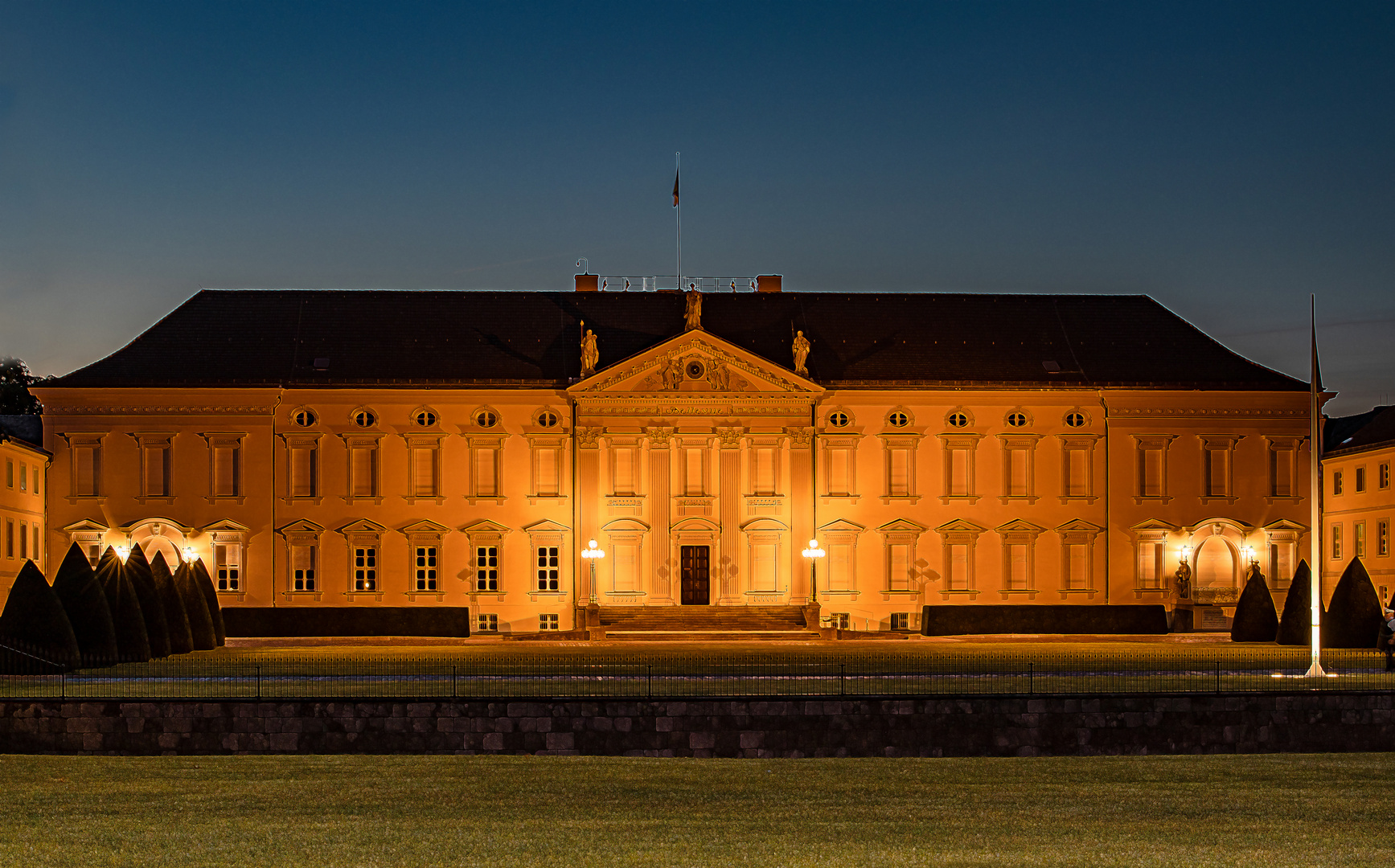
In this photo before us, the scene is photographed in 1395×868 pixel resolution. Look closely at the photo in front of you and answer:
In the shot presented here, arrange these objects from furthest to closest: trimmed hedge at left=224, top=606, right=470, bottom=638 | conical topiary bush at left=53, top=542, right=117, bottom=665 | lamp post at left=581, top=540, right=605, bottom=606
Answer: lamp post at left=581, top=540, right=605, bottom=606
trimmed hedge at left=224, top=606, right=470, bottom=638
conical topiary bush at left=53, top=542, right=117, bottom=665

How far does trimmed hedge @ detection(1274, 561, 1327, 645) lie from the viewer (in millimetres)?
53188

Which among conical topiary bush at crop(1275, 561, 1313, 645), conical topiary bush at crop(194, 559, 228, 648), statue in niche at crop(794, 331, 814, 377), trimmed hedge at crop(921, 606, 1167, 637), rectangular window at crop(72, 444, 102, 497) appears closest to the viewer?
conical topiary bush at crop(1275, 561, 1313, 645)

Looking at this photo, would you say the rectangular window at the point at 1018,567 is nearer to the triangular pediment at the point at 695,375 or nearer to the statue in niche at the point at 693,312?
the triangular pediment at the point at 695,375

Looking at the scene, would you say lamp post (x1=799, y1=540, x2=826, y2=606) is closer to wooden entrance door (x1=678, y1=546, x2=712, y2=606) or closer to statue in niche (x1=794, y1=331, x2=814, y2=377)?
wooden entrance door (x1=678, y1=546, x2=712, y2=606)

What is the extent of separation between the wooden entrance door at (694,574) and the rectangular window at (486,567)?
6.49 meters

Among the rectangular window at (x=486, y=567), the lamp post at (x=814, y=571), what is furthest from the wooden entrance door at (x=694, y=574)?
the rectangular window at (x=486, y=567)

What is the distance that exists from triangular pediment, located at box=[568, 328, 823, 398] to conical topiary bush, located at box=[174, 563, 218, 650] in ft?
49.7

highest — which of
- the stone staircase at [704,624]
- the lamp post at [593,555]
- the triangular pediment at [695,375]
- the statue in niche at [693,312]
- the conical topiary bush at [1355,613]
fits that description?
the statue in niche at [693,312]

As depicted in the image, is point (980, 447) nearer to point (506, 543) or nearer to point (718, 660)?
point (506, 543)

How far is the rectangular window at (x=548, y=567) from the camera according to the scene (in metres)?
62.9

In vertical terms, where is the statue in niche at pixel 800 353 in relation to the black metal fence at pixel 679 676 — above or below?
above

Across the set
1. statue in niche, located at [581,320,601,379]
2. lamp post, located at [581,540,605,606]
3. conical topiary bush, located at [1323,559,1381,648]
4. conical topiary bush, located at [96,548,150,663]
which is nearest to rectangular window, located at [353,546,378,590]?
lamp post, located at [581,540,605,606]

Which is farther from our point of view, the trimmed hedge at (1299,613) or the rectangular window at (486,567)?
the rectangular window at (486,567)

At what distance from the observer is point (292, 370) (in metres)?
63.3
